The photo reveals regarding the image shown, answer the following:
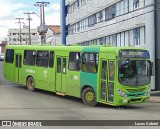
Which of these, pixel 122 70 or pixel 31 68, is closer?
pixel 122 70

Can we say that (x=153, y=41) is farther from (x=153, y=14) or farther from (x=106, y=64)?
(x=106, y=64)

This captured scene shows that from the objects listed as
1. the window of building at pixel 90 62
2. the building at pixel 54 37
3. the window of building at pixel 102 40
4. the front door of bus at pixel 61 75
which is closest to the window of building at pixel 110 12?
the window of building at pixel 102 40

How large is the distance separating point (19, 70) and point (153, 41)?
1064 cm

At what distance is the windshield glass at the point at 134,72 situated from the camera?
17297 mm

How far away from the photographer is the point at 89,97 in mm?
18672

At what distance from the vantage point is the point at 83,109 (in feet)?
56.4

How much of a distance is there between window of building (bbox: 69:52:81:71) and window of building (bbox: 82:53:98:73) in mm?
437

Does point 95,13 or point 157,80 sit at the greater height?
point 95,13

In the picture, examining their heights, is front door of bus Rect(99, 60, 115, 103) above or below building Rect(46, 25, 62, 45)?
below

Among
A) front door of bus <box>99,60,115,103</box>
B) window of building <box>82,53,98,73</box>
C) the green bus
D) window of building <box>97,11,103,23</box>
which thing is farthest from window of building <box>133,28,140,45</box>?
front door of bus <box>99,60,115,103</box>

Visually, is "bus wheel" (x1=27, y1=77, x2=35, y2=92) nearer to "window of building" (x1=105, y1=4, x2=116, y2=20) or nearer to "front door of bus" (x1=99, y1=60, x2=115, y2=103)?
"front door of bus" (x1=99, y1=60, x2=115, y2=103)

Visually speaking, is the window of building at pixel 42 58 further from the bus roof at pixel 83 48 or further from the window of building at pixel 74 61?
the window of building at pixel 74 61

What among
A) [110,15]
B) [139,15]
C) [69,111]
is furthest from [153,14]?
[69,111]

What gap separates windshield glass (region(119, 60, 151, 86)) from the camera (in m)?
17.3
